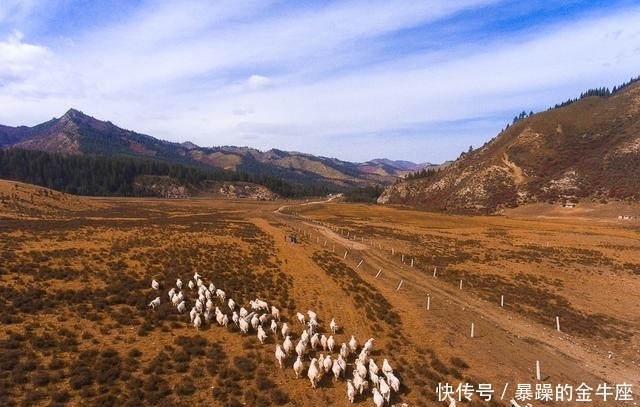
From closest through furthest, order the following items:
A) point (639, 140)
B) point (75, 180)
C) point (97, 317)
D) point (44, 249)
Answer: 1. point (97, 317)
2. point (44, 249)
3. point (639, 140)
4. point (75, 180)

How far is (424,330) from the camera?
94.7 feet

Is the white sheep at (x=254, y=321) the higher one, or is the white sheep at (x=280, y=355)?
the white sheep at (x=254, y=321)

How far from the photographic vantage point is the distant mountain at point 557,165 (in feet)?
452

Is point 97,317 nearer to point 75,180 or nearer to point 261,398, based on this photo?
point 261,398

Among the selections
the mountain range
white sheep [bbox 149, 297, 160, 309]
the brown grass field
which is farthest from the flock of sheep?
the mountain range

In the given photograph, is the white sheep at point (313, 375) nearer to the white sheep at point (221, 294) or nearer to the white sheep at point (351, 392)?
the white sheep at point (351, 392)

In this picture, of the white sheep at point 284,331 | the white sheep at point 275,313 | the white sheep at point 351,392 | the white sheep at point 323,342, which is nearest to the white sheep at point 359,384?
the white sheep at point 351,392

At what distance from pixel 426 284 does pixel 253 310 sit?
20255 mm

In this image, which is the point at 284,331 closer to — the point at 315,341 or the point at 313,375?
the point at 315,341

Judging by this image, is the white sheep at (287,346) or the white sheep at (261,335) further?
the white sheep at (261,335)

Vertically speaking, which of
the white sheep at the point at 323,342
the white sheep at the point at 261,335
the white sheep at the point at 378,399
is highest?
the white sheep at the point at 261,335

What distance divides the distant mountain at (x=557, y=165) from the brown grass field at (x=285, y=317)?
92558 millimetres

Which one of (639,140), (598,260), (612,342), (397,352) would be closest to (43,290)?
(397,352)

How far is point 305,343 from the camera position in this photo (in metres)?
23.1
